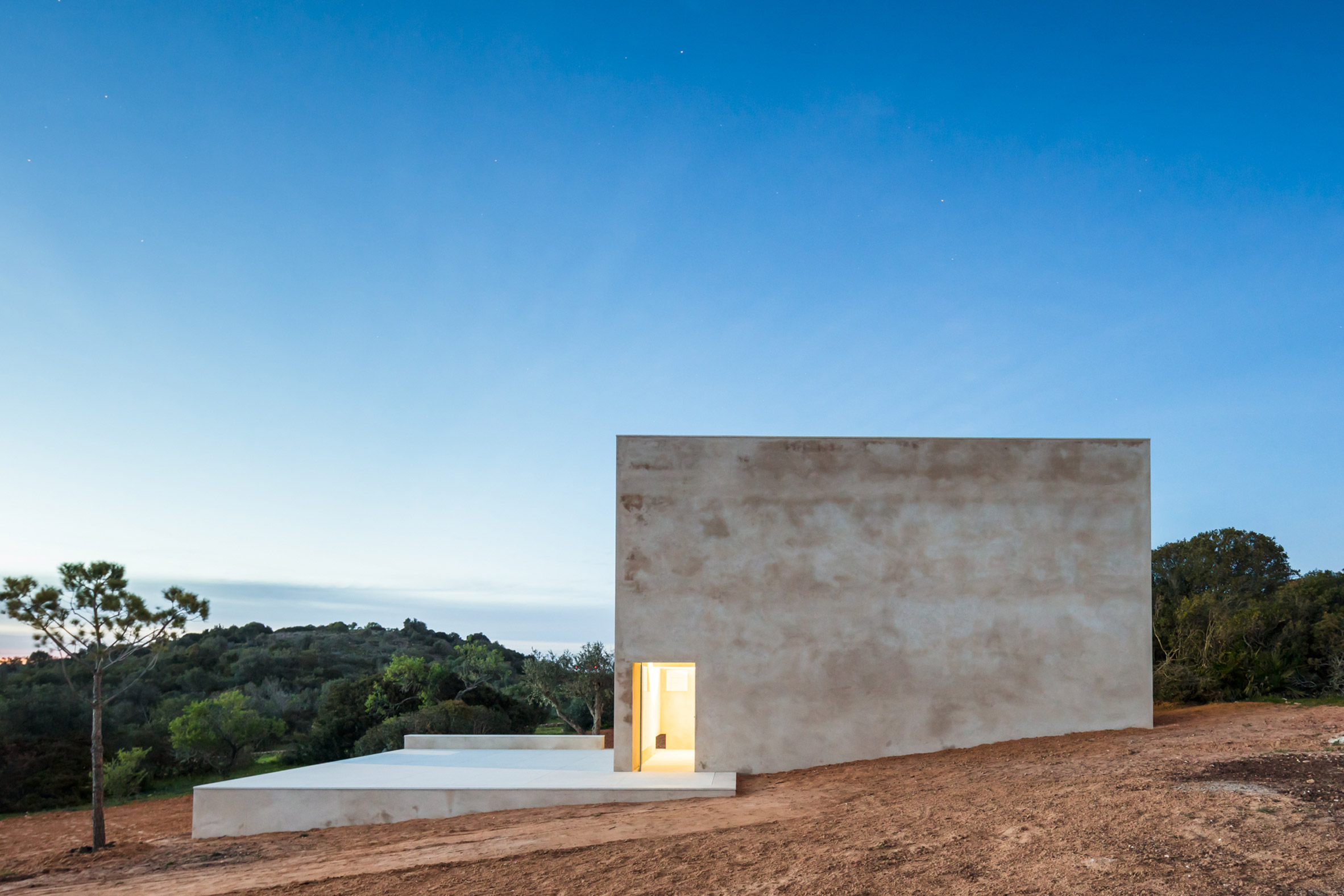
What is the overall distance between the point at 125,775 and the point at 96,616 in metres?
10.9

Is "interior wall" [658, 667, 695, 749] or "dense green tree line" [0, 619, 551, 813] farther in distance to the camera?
"dense green tree line" [0, 619, 551, 813]

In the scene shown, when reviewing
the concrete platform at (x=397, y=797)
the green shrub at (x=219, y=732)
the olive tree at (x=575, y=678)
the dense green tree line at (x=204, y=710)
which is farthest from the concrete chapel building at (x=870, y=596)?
the green shrub at (x=219, y=732)

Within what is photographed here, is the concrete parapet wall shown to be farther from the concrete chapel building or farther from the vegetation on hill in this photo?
the vegetation on hill

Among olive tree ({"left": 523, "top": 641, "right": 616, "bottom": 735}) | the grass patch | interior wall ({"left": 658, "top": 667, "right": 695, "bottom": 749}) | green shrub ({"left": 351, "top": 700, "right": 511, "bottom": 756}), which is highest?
interior wall ({"left": 658, "top": 667, "right": 695, "bottom": 749})

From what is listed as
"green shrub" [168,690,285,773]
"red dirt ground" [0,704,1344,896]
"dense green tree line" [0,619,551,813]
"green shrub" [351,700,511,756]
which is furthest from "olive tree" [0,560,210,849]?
Result: "green shrub" [168,690,285,773]

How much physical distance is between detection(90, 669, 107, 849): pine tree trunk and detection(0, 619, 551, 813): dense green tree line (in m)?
8.02

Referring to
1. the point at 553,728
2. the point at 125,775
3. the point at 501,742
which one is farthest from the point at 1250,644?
the point at 125,775

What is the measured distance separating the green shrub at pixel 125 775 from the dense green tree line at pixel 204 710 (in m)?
0.57

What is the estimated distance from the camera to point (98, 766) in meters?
10.6

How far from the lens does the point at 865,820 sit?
6641 mm

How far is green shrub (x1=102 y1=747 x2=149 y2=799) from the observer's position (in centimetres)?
1839

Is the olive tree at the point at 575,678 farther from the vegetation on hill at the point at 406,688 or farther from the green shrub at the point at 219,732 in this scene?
the green shrub at the point at 219,732

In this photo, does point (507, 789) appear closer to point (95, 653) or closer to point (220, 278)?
point (95, 653)

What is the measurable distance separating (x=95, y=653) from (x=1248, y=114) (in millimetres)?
19553
